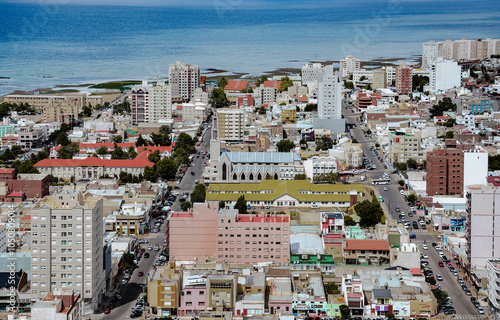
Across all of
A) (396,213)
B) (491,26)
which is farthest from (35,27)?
(396,213)

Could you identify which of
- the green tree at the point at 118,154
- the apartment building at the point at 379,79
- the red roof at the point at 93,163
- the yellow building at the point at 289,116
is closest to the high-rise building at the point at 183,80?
the yellow building at the point at 289,116

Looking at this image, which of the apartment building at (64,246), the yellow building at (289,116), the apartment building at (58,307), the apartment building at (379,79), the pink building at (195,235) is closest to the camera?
the apartment building at (58,307)

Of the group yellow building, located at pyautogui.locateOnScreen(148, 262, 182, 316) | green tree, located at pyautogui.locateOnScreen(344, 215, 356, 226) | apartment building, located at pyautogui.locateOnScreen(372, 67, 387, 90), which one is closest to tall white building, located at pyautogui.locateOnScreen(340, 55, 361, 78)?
apartment building, located at pyautogui.locateOnScreen(372, 67, 387, 90)

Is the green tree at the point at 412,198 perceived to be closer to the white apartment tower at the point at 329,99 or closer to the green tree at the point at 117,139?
the white apartment tower at the point at 329,99

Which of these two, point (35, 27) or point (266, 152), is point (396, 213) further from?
point (35, 27)

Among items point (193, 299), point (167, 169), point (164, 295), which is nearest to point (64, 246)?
point (164, 295)
